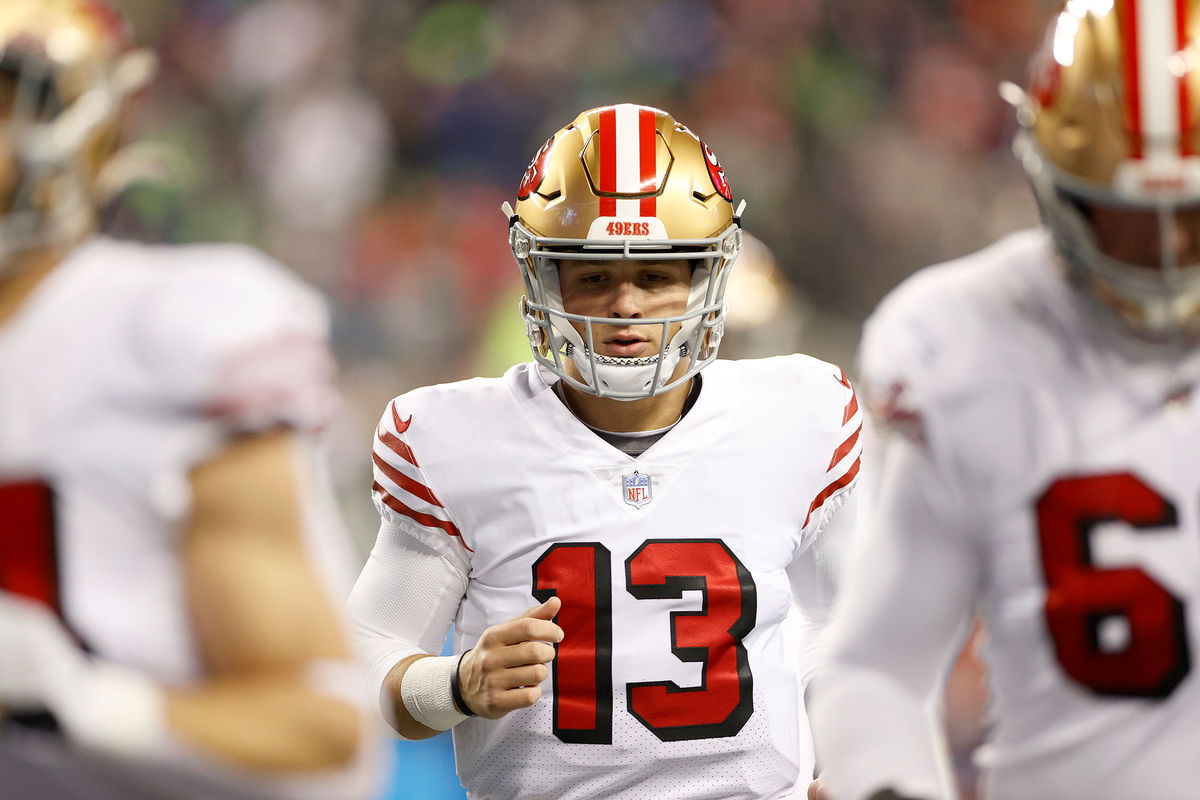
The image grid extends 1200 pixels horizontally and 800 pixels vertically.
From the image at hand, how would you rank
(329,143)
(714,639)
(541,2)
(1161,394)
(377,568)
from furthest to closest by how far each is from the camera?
(541,2) < (329,143) < (377,568) < (714,639) < (1161,394)

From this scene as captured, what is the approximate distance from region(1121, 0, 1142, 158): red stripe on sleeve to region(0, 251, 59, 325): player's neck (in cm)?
107

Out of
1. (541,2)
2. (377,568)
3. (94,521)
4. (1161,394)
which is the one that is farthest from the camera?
(541,2)

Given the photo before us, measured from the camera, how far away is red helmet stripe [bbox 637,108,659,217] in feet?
7.47

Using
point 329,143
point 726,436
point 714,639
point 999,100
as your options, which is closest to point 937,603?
point 714,639

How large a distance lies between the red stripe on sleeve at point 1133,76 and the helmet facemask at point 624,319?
0.86 m

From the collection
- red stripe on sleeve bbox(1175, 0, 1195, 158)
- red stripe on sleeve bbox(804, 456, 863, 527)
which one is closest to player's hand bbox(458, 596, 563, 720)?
red stripe on sleeve bbox(804, 456, 863, 527)

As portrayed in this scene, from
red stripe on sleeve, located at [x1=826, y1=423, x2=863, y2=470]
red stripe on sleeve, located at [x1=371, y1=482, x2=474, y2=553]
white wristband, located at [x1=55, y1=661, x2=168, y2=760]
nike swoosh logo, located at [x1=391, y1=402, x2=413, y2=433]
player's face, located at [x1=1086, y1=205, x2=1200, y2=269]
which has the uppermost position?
player's face, located at [x1=1086, y1=205, x2=1200, y2=269]

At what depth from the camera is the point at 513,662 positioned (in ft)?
6.63

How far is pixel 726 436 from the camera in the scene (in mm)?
2340

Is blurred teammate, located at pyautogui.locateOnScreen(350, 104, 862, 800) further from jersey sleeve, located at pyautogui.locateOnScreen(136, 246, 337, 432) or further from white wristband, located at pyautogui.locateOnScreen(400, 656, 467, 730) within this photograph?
jersey sleeve, located at pyautogui.locateOnScreen(136, 246, 337, 432)

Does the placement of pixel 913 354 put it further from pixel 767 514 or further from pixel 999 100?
pixel 999 100

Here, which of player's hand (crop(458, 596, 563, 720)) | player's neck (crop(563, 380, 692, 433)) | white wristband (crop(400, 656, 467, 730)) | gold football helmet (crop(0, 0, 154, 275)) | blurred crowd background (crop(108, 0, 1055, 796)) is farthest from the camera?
blurred crowd background (crop(108, 0, 1055, 796))

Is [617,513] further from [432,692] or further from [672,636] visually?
[432,692]

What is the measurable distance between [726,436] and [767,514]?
0.47ft
